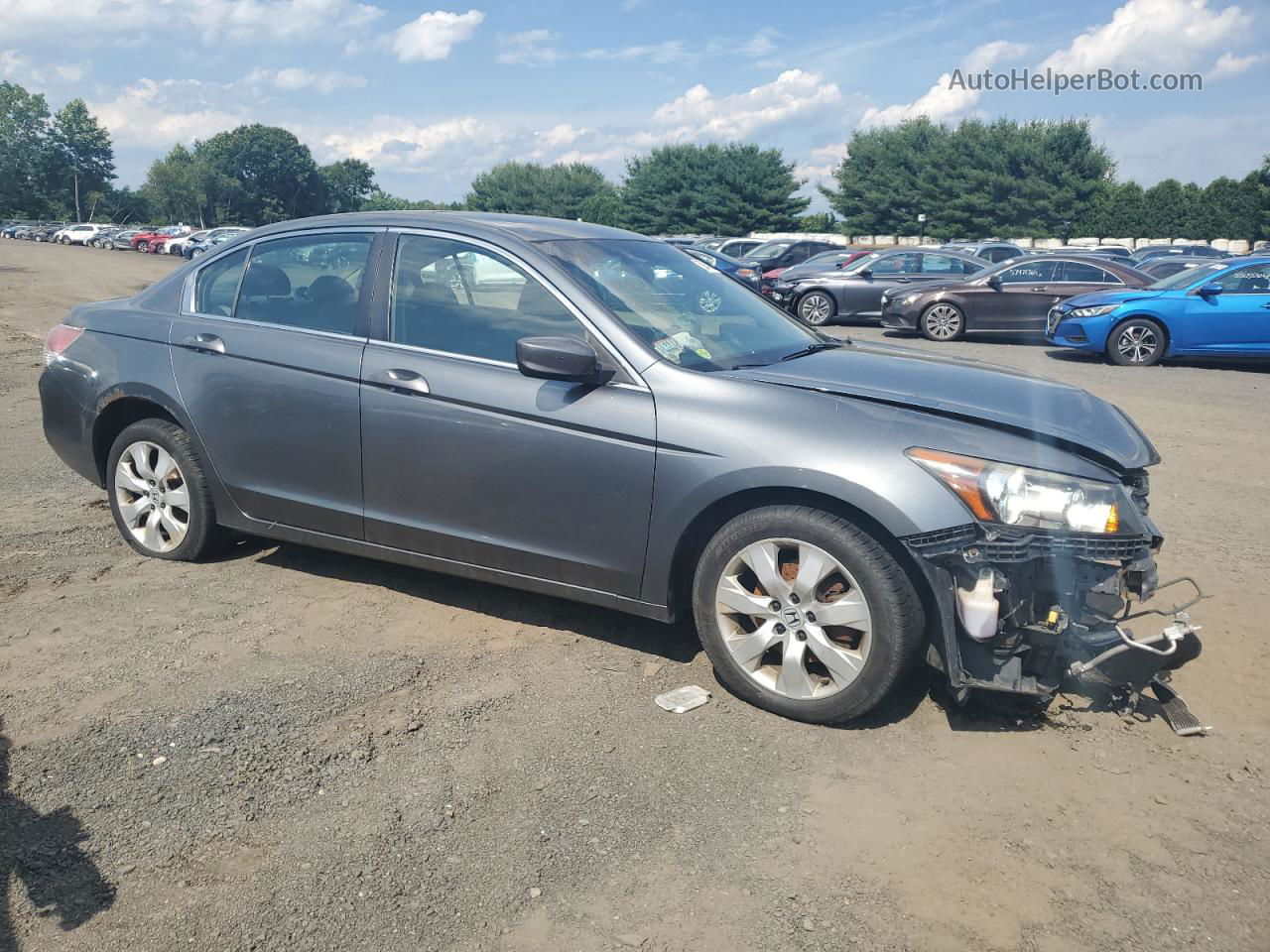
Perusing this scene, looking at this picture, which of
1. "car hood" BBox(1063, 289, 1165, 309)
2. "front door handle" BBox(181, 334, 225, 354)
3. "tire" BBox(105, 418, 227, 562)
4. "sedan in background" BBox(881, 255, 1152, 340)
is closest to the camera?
"front door handle" BBox(181, 334, 225, 354)

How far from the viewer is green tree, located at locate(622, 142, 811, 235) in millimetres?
67438

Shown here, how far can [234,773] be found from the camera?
3248 millimetres

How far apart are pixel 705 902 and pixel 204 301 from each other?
3.84 metres

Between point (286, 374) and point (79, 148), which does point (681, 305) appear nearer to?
point (286, 374)

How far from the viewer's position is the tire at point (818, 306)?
62.7ft

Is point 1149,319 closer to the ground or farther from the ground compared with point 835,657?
farther from the ground

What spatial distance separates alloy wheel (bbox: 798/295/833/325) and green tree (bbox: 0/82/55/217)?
11241 centimetres

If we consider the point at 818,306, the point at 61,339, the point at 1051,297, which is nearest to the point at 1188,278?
the point at 1051,297

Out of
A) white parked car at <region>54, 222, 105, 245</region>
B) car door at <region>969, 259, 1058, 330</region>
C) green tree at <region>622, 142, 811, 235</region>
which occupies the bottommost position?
white parked car at <region>54, 222, 105, 245</region>

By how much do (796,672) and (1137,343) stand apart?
1229cm

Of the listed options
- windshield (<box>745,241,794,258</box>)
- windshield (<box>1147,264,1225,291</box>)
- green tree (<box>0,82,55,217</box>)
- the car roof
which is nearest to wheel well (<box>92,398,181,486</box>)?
the car roof

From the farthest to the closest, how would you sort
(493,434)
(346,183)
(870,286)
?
(346,183) < (870,286) < (493,434)

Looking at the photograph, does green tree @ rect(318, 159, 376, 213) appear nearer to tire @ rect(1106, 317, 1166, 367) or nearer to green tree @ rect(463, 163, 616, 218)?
green tree @ rect(463, 163, 616, 218)

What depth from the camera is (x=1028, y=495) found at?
3.32m
